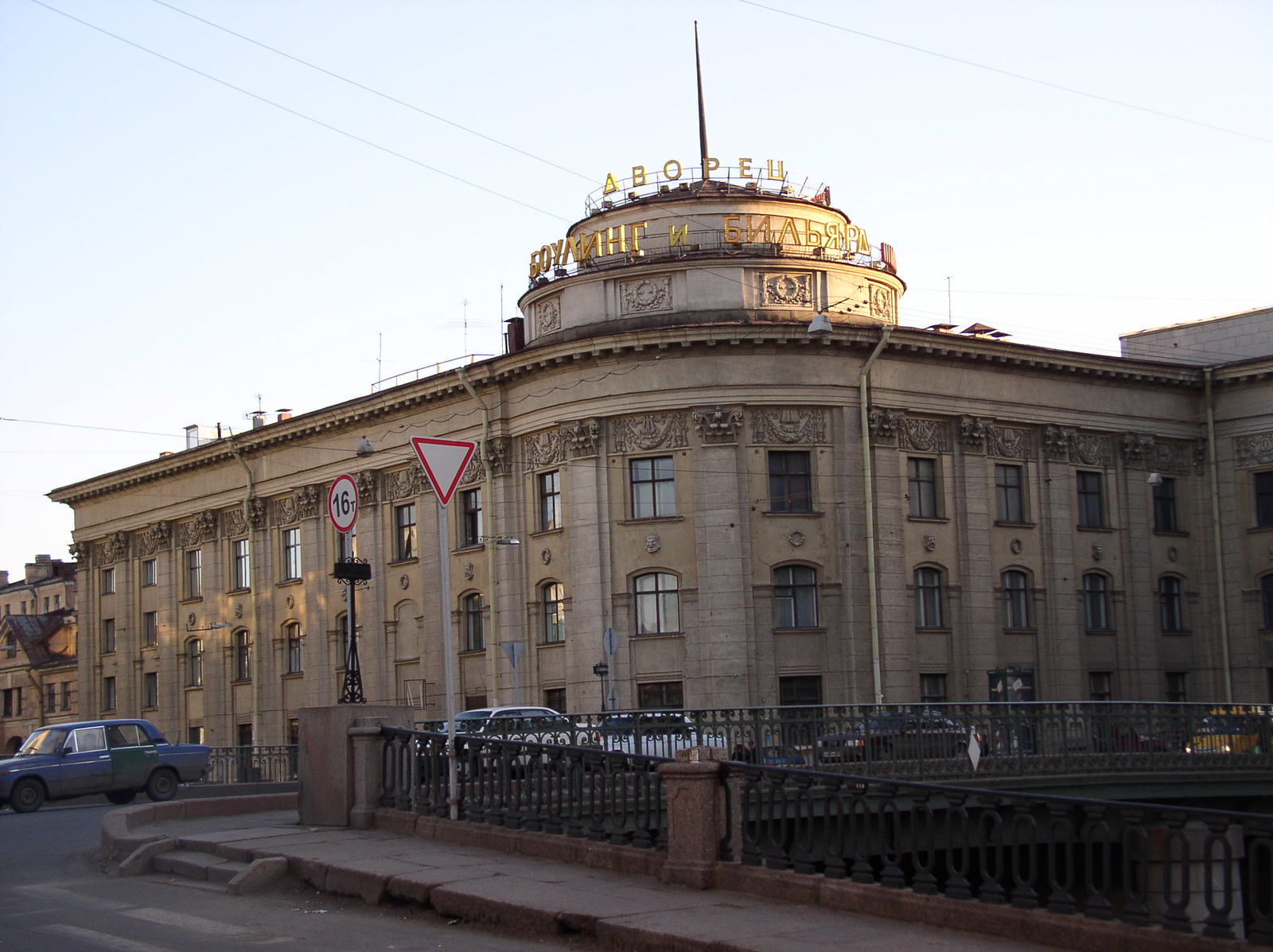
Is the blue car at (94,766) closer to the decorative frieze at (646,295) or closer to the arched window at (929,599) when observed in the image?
the decorative frieze at (646,295)

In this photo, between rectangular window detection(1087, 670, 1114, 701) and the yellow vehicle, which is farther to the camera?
rectangular window detection(1087, 670, 1114, 701)

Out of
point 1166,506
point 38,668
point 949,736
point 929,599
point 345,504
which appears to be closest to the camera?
point 345,504

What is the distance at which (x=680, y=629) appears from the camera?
38.2 meters

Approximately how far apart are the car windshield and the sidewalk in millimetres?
13985

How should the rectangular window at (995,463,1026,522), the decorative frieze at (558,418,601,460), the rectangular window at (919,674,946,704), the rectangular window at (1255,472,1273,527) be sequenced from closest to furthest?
the decorative frieze at (558,418,601,460) → the rectangular window at (919,674,946,704) → the rectangular window at (995,463,1026,522) → the rectangular window at (1255,472,1273,527)

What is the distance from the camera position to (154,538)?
191 feet

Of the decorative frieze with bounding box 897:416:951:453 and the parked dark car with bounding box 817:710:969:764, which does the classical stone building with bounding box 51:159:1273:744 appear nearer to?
the decorative frieze with bounding box 897:416:951:453

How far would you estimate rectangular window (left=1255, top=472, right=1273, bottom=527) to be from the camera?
148ft

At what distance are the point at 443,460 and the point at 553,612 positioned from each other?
25354mm

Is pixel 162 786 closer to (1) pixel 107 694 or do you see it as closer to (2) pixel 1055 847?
(2) pixel 1055 847

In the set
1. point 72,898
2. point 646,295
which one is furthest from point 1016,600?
point 72,898

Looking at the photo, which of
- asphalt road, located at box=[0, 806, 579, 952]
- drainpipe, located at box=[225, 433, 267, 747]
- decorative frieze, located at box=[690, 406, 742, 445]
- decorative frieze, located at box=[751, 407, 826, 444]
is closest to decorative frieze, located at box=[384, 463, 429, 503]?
drainpipe, located at box=[225, 433, 267, 747]

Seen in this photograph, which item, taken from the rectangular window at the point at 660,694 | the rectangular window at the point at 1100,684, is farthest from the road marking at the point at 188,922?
the rectangular window at the point at 1100,684

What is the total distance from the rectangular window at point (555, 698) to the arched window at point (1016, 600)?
40.6ft
